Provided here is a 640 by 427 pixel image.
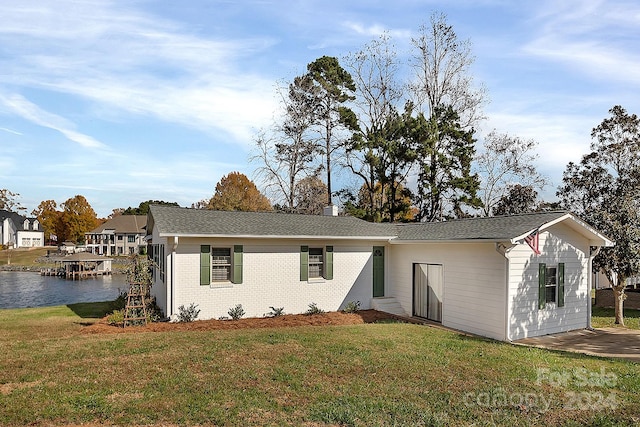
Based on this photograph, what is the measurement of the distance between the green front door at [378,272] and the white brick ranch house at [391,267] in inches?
1.6

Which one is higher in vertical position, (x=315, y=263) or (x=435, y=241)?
(x=435, y=241)

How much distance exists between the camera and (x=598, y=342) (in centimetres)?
1198

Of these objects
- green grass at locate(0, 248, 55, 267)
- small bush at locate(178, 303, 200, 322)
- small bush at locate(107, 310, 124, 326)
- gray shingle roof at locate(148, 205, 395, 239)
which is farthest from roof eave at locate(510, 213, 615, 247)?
green grass at locate(0, 248, 55, 267)

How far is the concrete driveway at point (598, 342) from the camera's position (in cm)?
1077

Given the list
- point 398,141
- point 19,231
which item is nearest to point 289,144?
point 398,141

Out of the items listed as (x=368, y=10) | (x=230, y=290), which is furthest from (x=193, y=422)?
(x=368, y=10)

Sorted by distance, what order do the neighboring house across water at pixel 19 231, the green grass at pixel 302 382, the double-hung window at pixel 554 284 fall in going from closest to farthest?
1. the green grass at pixel 302 382
2. the double-hung window at pixel 554 284
3. the neighboring house across water at pixel 19 231

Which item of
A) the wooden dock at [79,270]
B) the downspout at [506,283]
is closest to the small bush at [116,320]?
the downspout at [506,283]

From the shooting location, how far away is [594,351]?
10898 mm

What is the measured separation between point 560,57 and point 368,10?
7401 millimetres

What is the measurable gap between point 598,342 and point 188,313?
41.6 feet

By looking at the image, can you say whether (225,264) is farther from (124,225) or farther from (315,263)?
(124,225)

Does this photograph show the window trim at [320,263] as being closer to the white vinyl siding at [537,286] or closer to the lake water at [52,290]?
the white vinyl siding at [537,286]

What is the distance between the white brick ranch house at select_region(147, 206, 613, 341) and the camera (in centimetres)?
1235
